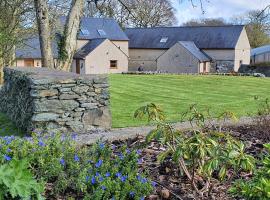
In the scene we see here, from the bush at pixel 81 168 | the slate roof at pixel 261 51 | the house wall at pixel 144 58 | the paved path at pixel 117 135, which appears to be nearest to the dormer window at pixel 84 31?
the house wall at pixel 144 58

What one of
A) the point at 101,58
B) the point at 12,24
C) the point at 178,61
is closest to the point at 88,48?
the point at 101,58

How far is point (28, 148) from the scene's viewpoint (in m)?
4.27

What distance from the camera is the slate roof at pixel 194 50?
42.2 meters

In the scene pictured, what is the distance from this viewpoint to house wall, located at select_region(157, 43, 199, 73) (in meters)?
42.1

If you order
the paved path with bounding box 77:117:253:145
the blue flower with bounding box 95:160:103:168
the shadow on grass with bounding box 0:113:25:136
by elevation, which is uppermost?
the blue flower with bounding box 95:160:103:168

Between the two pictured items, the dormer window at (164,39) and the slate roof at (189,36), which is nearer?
the slate roof at (189,36)

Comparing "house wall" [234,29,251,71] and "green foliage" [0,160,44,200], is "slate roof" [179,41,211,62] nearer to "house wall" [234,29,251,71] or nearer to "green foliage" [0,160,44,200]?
"house wall" [234,29,251,71]

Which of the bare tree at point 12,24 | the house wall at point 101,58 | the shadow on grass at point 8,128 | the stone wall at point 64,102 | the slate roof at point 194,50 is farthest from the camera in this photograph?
the slate roof at point 194,50

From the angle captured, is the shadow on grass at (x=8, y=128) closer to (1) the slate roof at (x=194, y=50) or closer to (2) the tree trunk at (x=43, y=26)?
(2) the tree trunk at (x=43, y=26)

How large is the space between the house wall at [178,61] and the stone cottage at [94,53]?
14.2ft

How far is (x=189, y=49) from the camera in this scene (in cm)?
4241

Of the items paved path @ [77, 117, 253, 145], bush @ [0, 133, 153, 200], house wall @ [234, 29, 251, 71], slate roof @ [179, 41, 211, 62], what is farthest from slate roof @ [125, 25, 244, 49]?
bush @ [0, 133, 153, 200]

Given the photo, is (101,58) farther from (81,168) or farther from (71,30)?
(81,168)

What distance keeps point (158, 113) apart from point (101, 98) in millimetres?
3925
